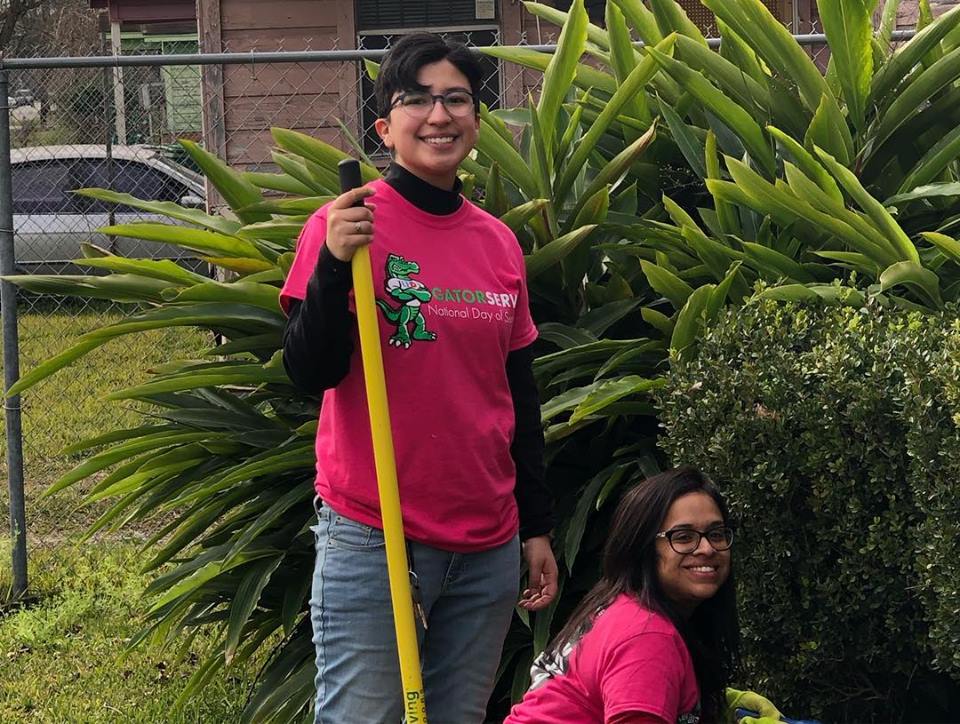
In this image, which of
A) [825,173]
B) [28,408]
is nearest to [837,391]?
[825,173]

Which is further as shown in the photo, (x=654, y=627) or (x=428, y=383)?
(x=654, y=627)

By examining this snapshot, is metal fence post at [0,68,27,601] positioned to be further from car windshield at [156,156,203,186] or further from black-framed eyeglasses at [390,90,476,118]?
black-framed eyeglasses at [390,90,476,118]

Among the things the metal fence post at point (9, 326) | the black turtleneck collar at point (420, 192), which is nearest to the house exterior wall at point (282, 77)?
the metal fence post at point (9, 326)

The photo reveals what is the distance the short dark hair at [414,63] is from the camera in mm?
2863

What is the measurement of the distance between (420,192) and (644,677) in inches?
38.3

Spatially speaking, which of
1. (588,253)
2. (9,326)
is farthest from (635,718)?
(9,326)

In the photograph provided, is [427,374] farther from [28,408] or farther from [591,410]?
[28,408]

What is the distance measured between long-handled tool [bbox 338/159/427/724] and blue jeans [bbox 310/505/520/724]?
0.06 meters

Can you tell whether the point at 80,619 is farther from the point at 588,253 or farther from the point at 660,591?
the point at 660,591

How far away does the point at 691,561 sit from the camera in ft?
10.1

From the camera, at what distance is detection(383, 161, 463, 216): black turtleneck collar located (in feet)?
9.45

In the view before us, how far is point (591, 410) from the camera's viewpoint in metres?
3.91

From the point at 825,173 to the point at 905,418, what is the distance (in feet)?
3.64

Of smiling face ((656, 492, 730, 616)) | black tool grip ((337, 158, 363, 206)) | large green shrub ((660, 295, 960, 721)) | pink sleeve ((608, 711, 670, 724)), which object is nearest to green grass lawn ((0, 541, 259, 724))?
large green shrub ((660, 295, 960, 721))
